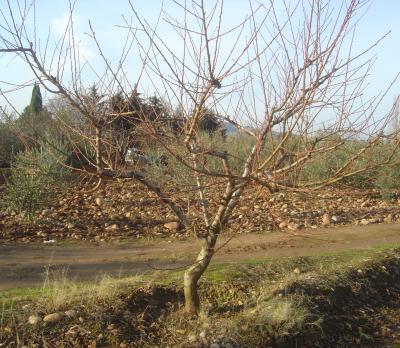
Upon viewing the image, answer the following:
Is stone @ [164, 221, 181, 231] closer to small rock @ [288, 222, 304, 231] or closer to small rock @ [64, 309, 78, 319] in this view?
small rock @ [288, 222, 304, 231]

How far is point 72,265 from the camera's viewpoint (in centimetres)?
679

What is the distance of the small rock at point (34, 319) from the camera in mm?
4253

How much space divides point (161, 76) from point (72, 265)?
12.4 feet

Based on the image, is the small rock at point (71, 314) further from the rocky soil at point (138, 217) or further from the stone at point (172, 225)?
the stone at point (172, 225)

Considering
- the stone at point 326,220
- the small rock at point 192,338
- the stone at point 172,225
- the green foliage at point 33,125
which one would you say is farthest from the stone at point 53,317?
the stone at point 326,220

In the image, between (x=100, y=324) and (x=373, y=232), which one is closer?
(x=100, y=324)

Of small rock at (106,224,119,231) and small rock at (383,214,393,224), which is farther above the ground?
small rock at (106,224,119,231)

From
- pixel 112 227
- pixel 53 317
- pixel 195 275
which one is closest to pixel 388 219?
pixel 112 227

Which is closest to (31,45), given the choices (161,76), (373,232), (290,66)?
(161,76)

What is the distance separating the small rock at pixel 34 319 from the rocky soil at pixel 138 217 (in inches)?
140

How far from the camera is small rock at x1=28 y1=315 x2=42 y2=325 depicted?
14.0 feet

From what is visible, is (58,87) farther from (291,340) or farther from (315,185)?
(291,340)

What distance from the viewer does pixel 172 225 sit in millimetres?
Result: 9391

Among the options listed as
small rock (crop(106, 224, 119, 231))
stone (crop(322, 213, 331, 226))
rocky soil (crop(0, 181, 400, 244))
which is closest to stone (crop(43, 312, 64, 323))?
rocky soil (crop(0, 181, 400, 244))
